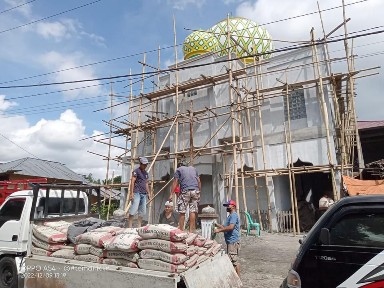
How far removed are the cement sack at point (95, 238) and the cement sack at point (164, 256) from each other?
75cm

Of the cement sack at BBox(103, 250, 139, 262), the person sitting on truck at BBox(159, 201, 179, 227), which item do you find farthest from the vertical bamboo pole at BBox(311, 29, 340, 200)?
the cement sack at BBox(103, 250, 139, 262)

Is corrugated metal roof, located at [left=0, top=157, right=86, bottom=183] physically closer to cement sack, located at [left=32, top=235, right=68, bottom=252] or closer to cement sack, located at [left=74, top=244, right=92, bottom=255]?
cement sack, located at [left=32, top=235, right=68, bottom=252]

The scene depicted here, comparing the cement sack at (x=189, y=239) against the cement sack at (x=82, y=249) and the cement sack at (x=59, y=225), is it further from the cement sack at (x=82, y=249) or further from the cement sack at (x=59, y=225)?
the cement sack at (x=59, y=225)

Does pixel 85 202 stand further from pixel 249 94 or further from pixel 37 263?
pixel 249 94

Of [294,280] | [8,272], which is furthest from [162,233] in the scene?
[8,272]

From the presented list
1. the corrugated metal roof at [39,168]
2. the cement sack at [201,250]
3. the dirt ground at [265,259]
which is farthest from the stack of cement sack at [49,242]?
the corrugated metal roof at [39,168]

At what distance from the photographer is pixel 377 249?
10.4ft

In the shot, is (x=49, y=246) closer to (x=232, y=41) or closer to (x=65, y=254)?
(x=65, y=254)

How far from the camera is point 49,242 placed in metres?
5.34

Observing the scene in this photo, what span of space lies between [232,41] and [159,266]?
15.3 m

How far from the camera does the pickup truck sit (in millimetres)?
3150

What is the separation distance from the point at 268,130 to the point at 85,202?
30.5 feet

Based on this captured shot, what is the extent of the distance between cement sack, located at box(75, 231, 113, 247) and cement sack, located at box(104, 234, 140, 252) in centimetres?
11

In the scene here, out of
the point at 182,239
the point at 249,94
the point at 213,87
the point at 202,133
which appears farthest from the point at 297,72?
the point at 182,239
